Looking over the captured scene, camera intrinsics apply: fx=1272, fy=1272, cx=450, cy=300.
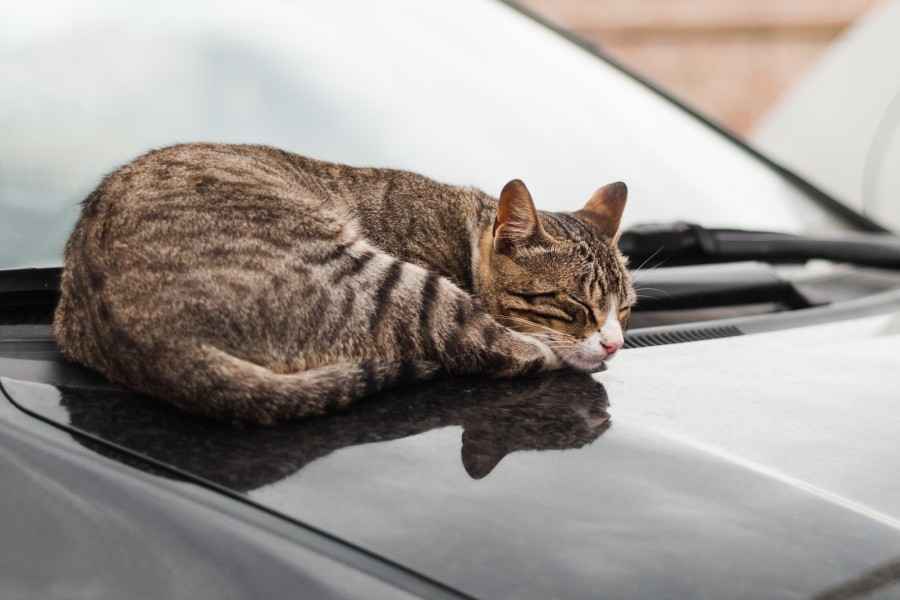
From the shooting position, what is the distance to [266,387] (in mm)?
1691

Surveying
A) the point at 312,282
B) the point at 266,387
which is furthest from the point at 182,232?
the point at 266,387

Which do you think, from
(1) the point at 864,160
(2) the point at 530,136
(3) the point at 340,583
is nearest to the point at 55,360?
(3) the point at 340,583

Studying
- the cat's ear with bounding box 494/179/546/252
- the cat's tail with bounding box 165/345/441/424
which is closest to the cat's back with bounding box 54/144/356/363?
the cat's tail with bounding box 165/345/441/424

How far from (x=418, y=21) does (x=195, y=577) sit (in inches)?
A: 68.0

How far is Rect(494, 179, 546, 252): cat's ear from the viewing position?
7.97 ft

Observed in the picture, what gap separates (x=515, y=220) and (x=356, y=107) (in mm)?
380

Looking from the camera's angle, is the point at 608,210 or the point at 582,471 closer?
the point at 582,471

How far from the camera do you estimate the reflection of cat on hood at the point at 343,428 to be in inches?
57.9

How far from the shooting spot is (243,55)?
8.00ft

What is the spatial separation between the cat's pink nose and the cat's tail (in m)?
0.44

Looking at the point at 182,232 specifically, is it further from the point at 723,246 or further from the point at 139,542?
the point at 723,246

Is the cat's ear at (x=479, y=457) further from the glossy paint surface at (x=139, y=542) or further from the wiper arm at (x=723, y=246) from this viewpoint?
the wiper arm at (x=723, y=246)

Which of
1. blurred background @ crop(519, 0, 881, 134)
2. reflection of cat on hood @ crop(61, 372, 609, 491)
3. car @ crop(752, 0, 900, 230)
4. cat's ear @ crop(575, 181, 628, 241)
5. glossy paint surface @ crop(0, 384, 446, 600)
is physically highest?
blurred background @ crop(519, 0, 881, 134)

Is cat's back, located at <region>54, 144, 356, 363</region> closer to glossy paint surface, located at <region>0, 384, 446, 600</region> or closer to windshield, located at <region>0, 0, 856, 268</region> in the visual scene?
windshield, located at <region>0, 0, 856, 268</region>
